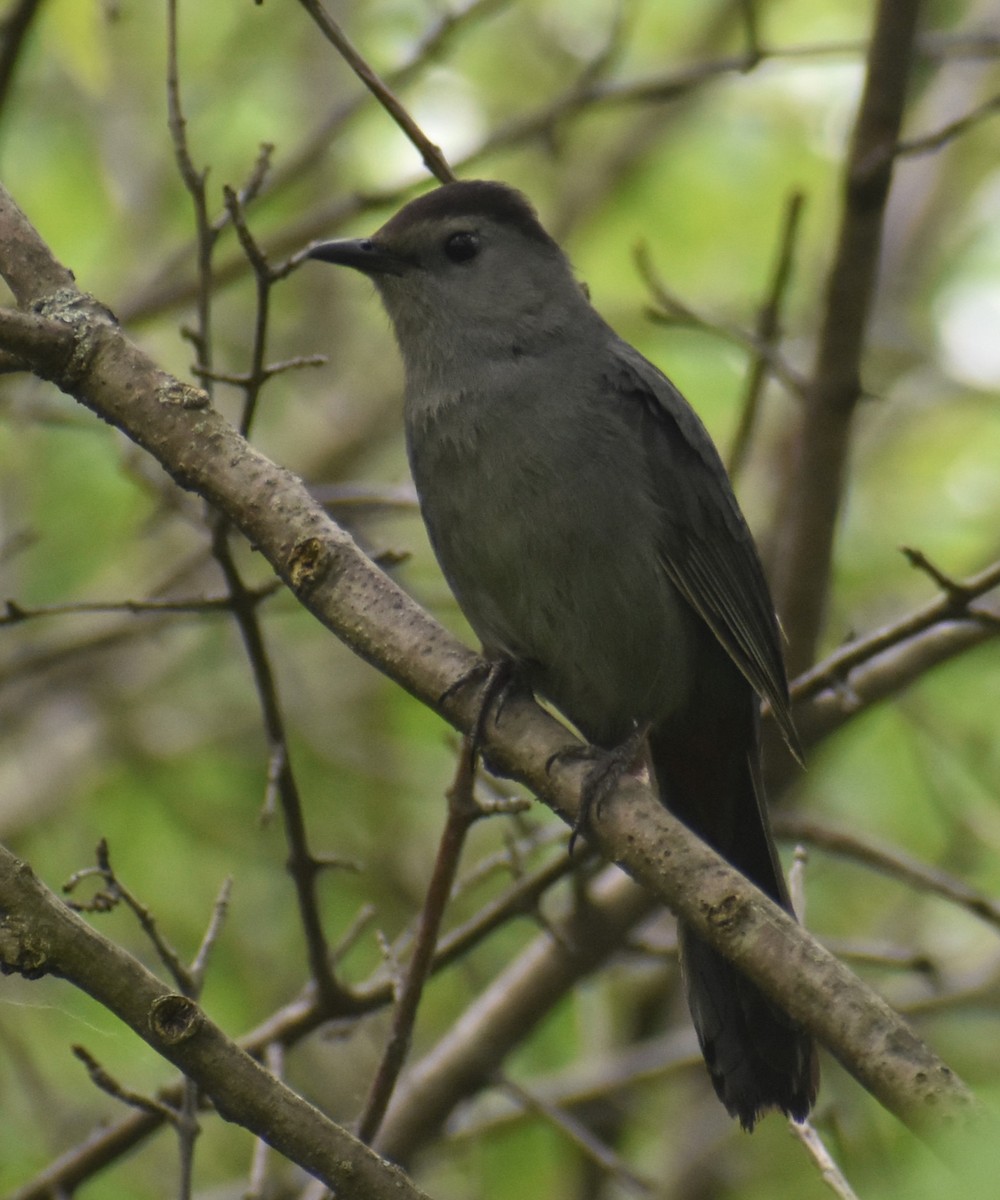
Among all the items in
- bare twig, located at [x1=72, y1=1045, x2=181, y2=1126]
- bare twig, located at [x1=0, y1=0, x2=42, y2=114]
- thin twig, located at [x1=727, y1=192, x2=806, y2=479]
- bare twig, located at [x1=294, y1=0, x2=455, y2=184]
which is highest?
thin twig, located at [x1=727, y1=192, x2=806, y2=479]

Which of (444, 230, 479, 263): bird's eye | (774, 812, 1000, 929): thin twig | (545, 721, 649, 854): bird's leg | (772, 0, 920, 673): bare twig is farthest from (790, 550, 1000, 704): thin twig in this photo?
(444, 230, 479, 263): bird's eye

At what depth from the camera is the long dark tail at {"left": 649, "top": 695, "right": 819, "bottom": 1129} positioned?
3373mm

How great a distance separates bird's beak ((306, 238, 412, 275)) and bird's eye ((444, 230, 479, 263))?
12cm

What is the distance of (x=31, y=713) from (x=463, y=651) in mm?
3861

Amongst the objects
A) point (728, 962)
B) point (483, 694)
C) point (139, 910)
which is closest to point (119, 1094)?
point (139, 910)

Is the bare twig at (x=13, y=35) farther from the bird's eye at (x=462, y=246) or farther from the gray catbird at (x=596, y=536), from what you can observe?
the bird's eye at (x=462, y=246)

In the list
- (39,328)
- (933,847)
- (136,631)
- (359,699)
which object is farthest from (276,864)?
(39,328)

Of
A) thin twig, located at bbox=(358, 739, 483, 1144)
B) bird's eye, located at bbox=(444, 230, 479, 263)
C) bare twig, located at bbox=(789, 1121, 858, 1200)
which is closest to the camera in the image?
bare twig, located at bbox=(789, 1121, 858, 1200)

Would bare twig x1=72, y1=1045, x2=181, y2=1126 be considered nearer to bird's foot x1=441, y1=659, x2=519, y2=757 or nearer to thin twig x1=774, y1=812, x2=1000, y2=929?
bird's foot x1=441, y1=659, x2=519, y2=757

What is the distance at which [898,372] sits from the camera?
23.7 feet

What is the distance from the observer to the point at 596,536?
12.0 ft

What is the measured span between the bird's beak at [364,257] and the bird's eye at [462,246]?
120 millimetres

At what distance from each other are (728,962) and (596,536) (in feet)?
3.60

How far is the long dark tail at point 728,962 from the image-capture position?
3.37 metres
